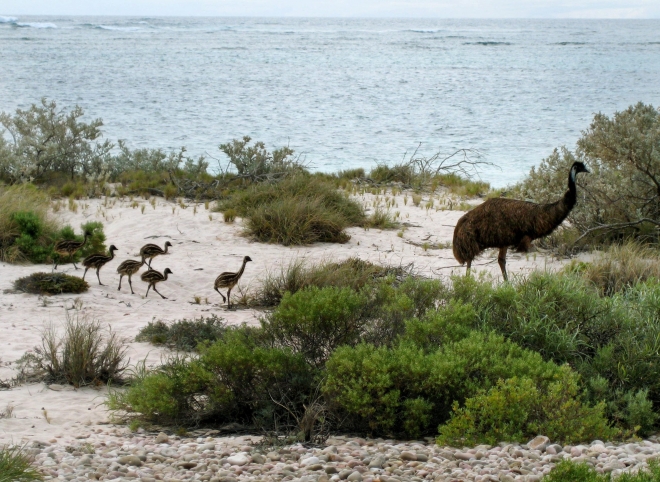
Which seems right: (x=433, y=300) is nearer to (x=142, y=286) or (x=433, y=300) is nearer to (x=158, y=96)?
(x=142, y=286)

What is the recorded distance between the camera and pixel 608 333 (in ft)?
20.3

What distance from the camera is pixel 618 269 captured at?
941cm

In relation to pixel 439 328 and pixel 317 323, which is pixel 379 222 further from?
pixel 439 328

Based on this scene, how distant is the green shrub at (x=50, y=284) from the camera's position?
9258 millimetres

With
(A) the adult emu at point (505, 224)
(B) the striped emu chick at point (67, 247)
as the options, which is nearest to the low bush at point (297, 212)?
(B) the striped emu chick at point (67, 247)

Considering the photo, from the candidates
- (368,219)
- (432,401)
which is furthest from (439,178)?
(432,401)

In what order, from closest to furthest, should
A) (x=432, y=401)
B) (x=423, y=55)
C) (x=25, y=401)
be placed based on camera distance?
(x=432, y=401) → (x=25, y=401) → (x=423, y=55)

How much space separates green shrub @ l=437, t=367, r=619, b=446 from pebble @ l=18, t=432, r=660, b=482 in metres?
0.09

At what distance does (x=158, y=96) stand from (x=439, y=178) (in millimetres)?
25596

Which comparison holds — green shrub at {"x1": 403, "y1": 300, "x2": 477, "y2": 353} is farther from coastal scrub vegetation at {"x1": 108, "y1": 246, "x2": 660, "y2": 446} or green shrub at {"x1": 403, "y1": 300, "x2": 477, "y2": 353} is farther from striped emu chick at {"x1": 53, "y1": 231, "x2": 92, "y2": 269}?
striped emu chick at {"x1": 53, "y1": 231, "x2": 92, "y2": 269}

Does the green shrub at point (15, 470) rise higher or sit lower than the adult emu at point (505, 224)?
lower

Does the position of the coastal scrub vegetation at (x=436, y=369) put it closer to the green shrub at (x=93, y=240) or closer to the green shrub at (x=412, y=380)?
the green shrub at (x=412, y=380)

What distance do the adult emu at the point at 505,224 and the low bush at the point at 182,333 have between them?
3.14 meters

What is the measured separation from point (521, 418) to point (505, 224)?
460 centimetres
